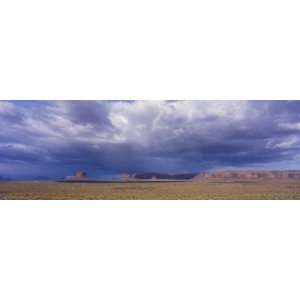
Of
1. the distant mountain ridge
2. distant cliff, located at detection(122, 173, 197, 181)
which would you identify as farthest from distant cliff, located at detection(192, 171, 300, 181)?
distant cliff, located at detection(122, 173, 197, 181)

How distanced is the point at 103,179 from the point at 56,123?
34.4 inches

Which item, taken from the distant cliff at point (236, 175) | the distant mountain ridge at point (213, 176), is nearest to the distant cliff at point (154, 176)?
the distant mountain ridge at point (213, 176)

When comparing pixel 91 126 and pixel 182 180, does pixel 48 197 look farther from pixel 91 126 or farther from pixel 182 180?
pixel 182 180

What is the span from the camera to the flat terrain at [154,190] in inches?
179

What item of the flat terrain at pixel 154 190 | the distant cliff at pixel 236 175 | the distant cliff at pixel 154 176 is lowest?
the flat terrain at pixel 154 190

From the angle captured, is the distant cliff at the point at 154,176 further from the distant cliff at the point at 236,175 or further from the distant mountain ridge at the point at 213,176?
the distant cliff at the point at 236,175

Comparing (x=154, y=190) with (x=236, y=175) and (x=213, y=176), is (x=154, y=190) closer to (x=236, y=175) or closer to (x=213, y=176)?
(x=213, y=176)

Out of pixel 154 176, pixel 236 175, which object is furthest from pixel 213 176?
pixel 154 176

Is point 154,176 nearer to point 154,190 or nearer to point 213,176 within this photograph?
point 154,190

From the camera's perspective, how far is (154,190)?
4.58 metres

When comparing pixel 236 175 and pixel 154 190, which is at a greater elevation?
pixel 236 175

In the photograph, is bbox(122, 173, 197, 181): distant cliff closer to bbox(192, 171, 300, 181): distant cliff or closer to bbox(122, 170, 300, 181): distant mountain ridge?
bbox(122, 170, 300, 181): distant mountain ridge

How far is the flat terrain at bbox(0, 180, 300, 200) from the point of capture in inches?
179

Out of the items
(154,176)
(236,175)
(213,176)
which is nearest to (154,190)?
(154,176)
